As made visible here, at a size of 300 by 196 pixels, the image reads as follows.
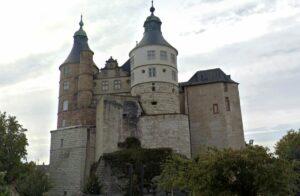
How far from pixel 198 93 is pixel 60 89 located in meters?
20.4

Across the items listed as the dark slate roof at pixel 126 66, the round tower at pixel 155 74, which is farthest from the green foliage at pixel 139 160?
the dark slate roof at pixel 126 66

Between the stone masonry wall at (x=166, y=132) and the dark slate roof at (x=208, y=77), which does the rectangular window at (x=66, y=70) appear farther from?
the dark slate roof at (x=208, y=77)

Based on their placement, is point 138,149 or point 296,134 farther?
point 296,134

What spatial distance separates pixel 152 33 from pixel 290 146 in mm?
25814

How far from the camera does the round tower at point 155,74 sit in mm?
46938

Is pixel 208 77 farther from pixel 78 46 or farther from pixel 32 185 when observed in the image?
pixel 32 185

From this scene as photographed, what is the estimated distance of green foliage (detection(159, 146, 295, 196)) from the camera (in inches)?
829

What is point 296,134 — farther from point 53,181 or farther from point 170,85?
point 53,181

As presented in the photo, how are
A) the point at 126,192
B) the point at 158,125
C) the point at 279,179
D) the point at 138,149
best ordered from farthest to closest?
1. the point at 158,125
2. the point at 138,149
3. the point at 126,192
4. the point at 279,179

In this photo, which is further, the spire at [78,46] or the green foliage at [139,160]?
the spire at [78,46]

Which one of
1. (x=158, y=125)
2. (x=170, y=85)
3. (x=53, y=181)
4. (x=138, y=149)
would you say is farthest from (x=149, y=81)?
(x=53, y=181)

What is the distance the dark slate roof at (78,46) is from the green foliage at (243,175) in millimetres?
34867

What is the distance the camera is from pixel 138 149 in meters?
40.9

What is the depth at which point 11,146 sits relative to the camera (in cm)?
3750
